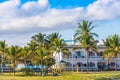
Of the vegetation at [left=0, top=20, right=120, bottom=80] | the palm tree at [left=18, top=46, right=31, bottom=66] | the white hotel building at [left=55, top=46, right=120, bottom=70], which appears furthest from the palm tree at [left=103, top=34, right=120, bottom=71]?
the palm tree at [left=18, top=46, right=31, bottom=66]

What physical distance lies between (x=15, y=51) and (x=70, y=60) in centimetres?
1912

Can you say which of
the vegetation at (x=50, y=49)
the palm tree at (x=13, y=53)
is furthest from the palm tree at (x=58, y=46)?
the palm tree at (x=13, y=53)

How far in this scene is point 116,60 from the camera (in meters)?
86.9

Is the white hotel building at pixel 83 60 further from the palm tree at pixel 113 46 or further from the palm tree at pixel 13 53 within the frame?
the palm tree at pixel 13 53

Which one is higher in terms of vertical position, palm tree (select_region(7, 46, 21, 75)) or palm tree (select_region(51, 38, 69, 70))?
palm tree (select_region(51, 38, 69, 70))

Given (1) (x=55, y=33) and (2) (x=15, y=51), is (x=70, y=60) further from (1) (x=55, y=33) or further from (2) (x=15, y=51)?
(2) (x=15, y=51)

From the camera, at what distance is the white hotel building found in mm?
86875

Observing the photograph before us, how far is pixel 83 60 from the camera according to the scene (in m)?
88.0

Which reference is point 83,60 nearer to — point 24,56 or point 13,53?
point 24,56

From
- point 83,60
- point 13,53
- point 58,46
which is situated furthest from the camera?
point 83,60

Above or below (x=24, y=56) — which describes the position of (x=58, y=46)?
above

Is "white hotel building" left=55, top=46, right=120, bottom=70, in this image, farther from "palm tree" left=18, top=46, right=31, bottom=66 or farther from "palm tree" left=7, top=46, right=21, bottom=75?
"palm tree" left=7, top=46, right=21, bottom=75

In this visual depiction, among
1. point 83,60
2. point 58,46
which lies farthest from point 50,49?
point 83,60

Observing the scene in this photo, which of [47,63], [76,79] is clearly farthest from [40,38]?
[76,79]
